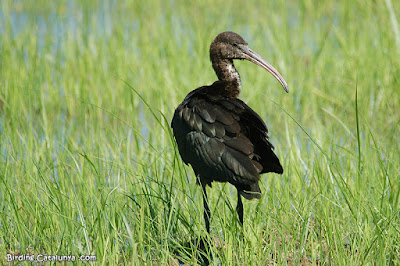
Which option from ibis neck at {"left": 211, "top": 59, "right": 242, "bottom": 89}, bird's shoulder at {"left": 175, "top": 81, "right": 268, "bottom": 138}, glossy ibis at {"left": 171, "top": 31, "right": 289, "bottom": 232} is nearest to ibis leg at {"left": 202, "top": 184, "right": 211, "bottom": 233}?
glossy ibis at {"left": 171, "top": 31, "right": 289, "bottom": 232}

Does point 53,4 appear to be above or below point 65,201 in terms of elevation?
above

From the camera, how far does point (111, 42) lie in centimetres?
746

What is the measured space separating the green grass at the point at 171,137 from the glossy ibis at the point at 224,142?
0.54 ft

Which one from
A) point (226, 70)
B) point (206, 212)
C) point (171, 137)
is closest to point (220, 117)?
point (171, 137)

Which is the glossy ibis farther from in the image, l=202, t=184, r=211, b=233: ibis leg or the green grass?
the green grass

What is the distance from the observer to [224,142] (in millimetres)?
3781

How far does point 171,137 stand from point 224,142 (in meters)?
0.32

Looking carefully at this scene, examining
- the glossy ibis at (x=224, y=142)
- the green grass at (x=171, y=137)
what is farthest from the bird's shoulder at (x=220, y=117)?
the green grass at (x=171, y=137)

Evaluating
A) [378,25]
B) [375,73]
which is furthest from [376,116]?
[378,25]

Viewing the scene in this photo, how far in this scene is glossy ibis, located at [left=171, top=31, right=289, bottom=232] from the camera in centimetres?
372

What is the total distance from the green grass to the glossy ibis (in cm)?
16

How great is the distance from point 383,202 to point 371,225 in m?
0.16

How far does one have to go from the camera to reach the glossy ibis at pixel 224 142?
146 inches

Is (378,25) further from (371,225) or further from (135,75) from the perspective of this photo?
(371,225)
